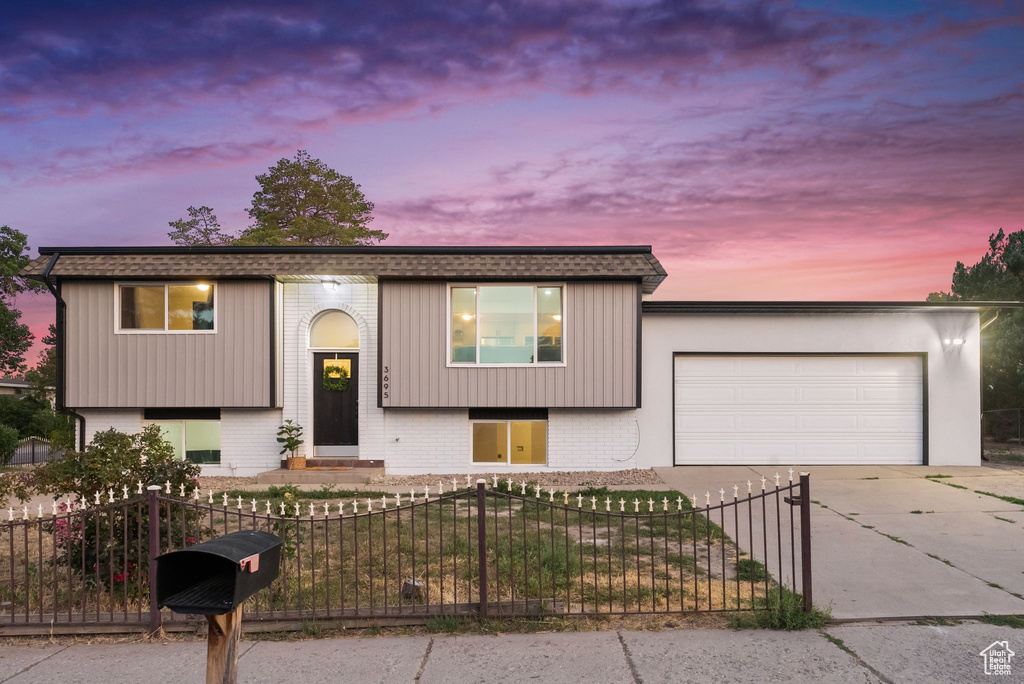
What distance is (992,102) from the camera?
47.9 feet

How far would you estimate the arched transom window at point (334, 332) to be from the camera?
568 inches

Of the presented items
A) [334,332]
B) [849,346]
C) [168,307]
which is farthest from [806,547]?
[168,307]

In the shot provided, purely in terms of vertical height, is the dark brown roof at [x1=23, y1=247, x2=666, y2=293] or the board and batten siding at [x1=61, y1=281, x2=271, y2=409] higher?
the dark brown roof at [x1=23, y1=247, x2=666, y2=293]

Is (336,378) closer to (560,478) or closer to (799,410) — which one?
(560,478)

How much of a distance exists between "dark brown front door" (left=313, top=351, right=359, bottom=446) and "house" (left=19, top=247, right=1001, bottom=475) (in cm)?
5

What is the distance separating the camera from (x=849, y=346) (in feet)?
47.3

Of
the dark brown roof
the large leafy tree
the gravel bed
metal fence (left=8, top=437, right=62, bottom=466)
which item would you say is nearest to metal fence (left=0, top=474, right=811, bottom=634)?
the gravel bed

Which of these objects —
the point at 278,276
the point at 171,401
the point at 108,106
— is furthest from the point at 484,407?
the point at 108,106

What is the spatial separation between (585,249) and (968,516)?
829cm

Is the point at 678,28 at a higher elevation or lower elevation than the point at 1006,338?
higher

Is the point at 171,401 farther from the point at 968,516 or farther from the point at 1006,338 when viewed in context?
the point at 1006,338

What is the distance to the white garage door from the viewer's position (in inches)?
568

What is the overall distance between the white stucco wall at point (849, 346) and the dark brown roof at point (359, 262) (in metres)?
1.82

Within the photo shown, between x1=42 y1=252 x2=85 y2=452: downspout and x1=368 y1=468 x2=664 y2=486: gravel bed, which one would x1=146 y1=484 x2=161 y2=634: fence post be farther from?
x1=42 y1=252 x2=85 y2=452: downspout
